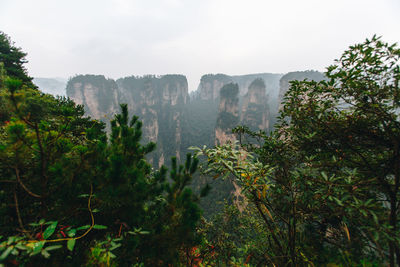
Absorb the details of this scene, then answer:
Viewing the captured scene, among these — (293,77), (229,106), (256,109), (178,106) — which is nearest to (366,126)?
(229,106)

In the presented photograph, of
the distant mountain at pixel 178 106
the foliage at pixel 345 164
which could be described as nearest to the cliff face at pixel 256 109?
the distant mountain at pixel 178 106

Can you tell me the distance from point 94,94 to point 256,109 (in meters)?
64.3

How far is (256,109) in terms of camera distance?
58.9m

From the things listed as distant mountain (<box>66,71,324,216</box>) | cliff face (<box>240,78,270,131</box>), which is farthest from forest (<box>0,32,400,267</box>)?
cliff face (<box>240,78,270,131</box>)

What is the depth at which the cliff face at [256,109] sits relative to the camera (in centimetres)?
5570

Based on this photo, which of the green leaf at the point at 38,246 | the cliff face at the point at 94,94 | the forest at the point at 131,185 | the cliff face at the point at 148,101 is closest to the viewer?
the green leaf at the point at 38,246

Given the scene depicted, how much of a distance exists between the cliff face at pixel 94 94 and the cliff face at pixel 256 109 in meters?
52.1

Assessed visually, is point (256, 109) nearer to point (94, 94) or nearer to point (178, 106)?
point (178, 106)

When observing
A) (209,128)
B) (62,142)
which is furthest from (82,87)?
(62,142)

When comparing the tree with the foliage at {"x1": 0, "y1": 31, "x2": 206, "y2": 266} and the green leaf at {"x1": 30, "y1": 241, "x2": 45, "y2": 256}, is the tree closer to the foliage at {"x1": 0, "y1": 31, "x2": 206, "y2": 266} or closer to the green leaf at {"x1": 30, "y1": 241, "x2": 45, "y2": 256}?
the foliage at {"x1": 0, "y1": 31, "x2": 206, "y2": 266}

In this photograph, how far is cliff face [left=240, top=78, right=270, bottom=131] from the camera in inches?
2193

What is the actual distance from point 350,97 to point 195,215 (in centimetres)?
279

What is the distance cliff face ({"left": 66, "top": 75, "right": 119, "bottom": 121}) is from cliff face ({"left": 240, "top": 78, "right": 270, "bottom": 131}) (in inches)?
2050

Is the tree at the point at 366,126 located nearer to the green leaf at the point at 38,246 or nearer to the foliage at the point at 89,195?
the foliage at the point at 89,195
